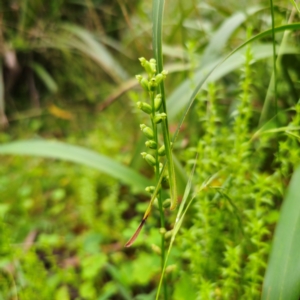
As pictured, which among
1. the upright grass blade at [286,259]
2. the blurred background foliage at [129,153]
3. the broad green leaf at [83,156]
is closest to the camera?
the upright grass blade at [286,259]

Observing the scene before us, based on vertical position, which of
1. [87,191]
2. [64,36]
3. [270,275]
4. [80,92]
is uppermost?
[64,36]

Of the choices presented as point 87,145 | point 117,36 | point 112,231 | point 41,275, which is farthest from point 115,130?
point 117,36

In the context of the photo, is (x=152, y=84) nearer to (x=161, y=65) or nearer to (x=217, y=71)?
(x=161, y=65)

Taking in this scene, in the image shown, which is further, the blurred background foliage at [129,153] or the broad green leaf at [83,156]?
the broad green leaf at [83,156]

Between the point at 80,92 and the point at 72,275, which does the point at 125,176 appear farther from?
the point at 80,92

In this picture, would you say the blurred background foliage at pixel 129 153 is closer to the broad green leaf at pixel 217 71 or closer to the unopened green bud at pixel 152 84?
the broad green leaf at pixel 217 71

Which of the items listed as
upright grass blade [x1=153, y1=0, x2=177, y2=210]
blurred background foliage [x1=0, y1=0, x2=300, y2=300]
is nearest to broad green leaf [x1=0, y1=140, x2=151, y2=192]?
blurred background foliage [x1=0, y1=0, x2=300, y2=300]

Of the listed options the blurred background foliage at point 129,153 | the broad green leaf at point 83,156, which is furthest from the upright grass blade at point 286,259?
the broad green leaf at point 83,156
